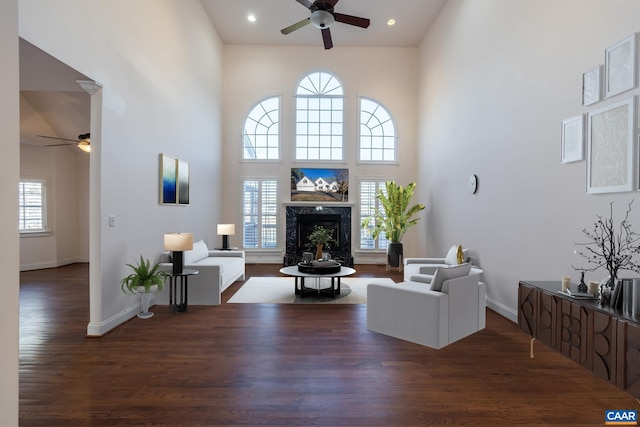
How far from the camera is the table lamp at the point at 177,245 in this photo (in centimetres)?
474

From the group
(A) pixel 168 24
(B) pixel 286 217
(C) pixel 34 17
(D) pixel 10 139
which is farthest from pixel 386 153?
(D) pixel 10 139

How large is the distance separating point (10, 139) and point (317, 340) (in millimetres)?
3109

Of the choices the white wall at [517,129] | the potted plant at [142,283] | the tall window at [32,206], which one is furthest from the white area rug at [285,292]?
the tall window at [32,206]

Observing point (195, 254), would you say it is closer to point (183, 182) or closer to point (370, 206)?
point (183, 182)

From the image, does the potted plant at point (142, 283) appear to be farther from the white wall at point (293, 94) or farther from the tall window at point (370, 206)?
Result: the tall window at point (370, 206)

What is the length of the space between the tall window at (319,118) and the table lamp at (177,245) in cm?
496

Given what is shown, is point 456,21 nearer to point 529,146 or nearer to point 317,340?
point 529,146

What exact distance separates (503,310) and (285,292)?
3352 mm

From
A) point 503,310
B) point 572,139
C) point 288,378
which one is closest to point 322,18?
point 572,139

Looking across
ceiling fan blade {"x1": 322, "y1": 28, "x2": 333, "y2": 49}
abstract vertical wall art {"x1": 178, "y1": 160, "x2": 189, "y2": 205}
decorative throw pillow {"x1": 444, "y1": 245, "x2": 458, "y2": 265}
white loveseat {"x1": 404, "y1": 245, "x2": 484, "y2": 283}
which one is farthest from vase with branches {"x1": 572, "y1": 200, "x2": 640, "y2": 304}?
abstract vertical wall art {"x1": 178, "y1": 160, "x2": 189, "y2": 205}

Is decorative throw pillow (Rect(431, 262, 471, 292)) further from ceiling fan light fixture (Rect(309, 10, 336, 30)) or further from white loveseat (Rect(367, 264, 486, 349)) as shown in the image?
ceiling fan light fixture (Rect(309, 10, 336, 30))

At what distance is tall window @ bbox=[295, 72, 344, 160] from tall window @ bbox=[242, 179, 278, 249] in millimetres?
1205

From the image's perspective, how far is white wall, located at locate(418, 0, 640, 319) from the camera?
3.38 metres

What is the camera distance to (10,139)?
181 centimetres
